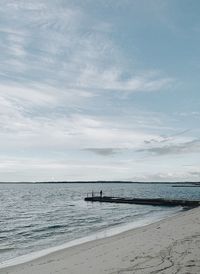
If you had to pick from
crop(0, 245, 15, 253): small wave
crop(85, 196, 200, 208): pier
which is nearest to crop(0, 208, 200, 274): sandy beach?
crop(0, 245, 15, 253): small wave

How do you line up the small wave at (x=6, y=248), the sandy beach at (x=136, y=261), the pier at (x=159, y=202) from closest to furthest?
the sandy beach at (x=136, y=261)
the small wave at (x=6, y=248)
the pier at (x=159, y=202)

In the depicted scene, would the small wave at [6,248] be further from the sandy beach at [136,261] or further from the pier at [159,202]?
the pier at [159,202]

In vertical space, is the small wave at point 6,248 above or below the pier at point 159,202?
below

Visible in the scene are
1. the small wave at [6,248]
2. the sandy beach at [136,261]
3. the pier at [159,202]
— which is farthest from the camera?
the pier at [159,202]

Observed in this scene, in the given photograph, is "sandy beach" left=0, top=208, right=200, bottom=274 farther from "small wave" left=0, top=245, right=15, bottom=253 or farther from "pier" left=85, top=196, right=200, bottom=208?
"pier" left=85, top=196, right=200, bottom=208

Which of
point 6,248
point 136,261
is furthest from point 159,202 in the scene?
point 136,261

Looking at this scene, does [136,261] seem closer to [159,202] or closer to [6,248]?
[6,248]

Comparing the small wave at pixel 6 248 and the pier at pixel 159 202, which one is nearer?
the small wave at pixel 6 248

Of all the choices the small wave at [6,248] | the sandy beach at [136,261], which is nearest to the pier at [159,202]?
the small wave at [6,248]

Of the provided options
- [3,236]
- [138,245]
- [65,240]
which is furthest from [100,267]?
[3,236]

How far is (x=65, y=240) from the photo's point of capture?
25.2 metres

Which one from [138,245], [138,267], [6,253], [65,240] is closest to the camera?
[138,267]

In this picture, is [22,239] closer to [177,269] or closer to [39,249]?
[39,249]

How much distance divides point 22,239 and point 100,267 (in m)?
15.2
